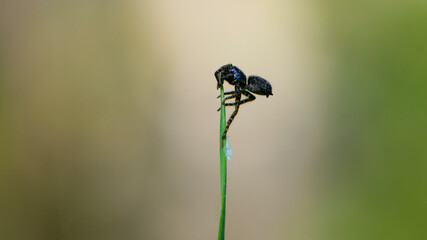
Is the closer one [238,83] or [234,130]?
[238,83]

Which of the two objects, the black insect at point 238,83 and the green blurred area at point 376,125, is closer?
the black insect at point 238,83

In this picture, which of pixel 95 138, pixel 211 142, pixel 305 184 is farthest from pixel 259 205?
pixel 95 138

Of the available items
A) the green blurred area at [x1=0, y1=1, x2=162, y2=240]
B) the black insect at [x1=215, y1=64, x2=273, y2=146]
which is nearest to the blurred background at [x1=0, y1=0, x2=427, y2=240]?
the green blurred area at [x1=0, y1=1, x2=162, y2=240]

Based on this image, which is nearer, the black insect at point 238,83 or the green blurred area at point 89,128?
the black insect at point 238,83

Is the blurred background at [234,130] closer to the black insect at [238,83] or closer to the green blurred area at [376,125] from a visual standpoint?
the green blurred area at [376,125]

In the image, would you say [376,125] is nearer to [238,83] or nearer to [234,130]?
[234,130]

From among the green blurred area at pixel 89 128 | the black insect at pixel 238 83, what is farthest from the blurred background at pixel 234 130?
the black insect at pixel 238 83

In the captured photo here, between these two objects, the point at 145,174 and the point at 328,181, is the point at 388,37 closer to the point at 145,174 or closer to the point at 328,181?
the point at 328,181

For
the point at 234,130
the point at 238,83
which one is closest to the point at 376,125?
the point at 234,130
